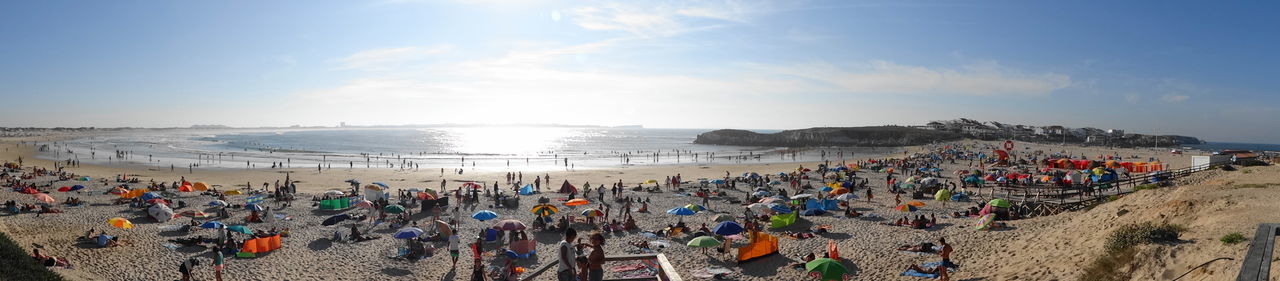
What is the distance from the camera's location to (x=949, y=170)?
44.0m

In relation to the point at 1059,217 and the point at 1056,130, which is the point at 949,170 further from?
the point at 1056,130

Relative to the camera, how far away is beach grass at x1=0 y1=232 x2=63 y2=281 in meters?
9.70

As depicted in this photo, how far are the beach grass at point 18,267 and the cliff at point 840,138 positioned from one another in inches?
4106

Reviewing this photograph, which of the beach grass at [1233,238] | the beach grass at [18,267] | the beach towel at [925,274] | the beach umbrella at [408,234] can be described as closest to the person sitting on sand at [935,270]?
the beach towel at [925,274]

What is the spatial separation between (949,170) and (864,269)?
34867 millimetres

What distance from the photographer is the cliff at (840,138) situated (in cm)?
10531

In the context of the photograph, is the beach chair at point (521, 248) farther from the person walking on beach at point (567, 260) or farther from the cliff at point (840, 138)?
the cliff at point (840, 138)

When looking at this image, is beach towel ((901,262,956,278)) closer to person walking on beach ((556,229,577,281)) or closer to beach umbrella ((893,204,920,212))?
beach umbrella ((893,204,920,212))

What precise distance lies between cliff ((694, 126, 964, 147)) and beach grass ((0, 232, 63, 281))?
104290 millimetres

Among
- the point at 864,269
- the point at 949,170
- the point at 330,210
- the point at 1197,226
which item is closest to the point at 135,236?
the point at 330,210

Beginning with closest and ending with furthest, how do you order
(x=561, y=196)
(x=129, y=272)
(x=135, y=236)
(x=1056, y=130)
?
1. (x=129, y=272)
2. (x=135, y=236)
3. (x=561, y=196)
4. (x=1056, y=130)

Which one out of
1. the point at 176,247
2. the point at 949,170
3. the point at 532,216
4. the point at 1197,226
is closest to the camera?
the point at 1197,226

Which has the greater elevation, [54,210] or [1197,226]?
[1197,226]

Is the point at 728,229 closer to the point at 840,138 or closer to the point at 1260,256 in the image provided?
the point at 1260,256
